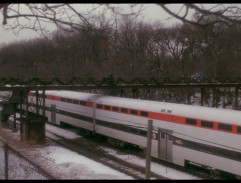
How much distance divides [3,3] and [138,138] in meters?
12.1

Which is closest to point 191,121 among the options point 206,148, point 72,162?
point 206,148

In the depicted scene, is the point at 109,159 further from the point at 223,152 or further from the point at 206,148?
the point at 223,152

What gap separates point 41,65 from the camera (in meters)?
47.3

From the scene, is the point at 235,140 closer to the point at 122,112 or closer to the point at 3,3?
the point at 122,112

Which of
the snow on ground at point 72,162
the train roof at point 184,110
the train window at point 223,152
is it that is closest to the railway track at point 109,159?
the snow on ground at point 72,162

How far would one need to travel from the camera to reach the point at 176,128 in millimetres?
14586

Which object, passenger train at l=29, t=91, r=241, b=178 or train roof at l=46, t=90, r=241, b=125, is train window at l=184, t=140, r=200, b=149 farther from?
train roof at l=46, t=90, r=241, b=125

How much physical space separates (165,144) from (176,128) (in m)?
1.08

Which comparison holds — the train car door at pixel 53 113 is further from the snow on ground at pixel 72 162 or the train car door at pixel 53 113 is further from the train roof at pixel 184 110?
the train roof at pixel 184 110

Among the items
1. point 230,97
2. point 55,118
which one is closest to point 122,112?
point 55,118

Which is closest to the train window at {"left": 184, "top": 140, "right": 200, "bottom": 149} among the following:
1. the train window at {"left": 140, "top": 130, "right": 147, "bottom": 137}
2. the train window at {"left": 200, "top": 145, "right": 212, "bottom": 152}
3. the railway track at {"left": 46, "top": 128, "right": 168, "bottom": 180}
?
the train window at {"left": 200, "top": 145, "right": 212, "bottom": 152}

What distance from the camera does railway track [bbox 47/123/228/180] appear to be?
13.7 m

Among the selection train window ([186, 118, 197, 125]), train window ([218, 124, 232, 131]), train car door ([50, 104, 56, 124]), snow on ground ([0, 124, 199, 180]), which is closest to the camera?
snow on ground ([0, 124, 199, 180])

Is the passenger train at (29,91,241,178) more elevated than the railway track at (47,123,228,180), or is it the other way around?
the passenger train at (29,91,241,178)
